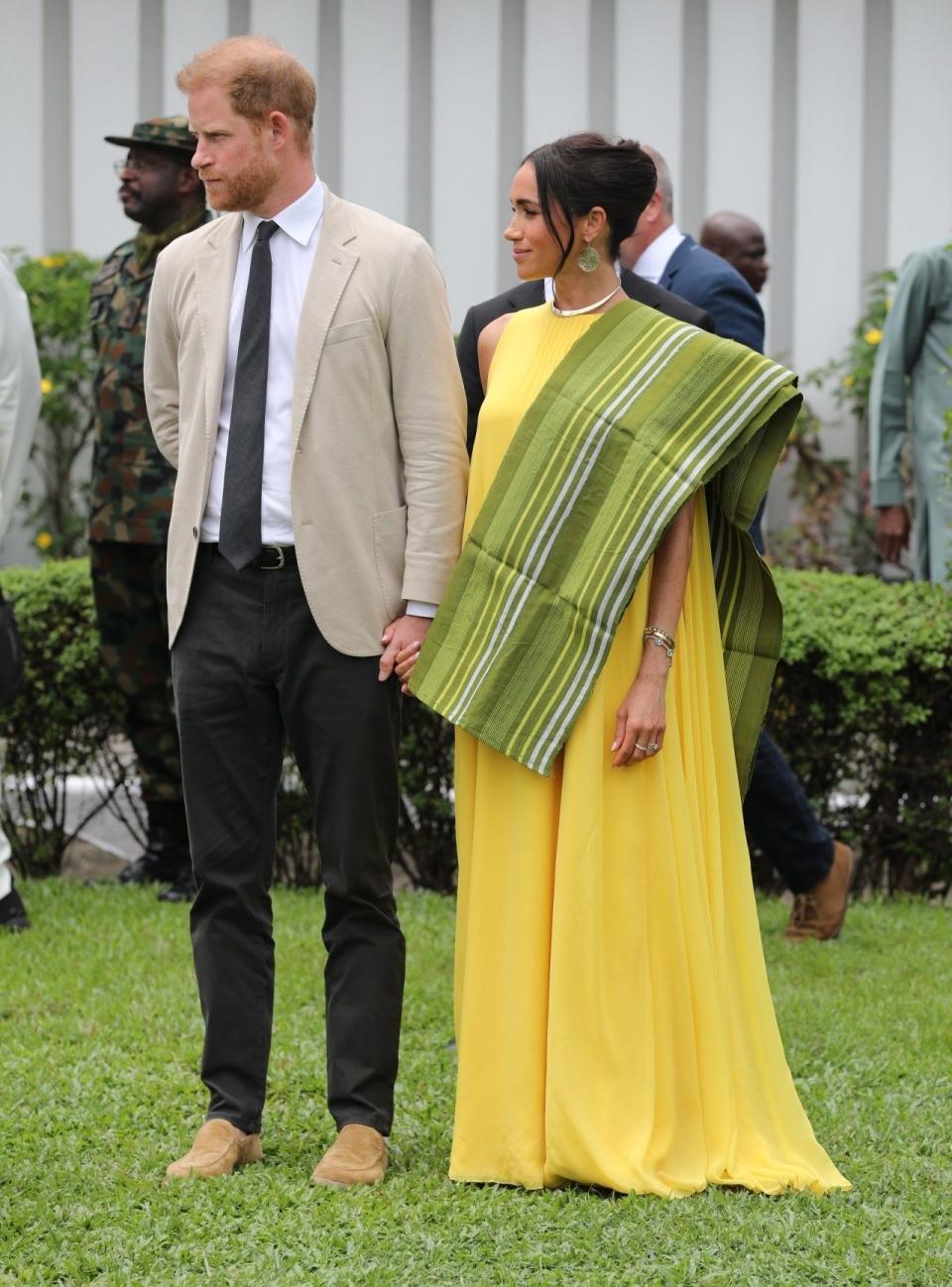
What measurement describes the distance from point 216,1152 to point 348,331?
1629mm

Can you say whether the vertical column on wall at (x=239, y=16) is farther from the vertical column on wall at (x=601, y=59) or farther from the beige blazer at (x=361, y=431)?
the beige blazer at (x=361, y=431)

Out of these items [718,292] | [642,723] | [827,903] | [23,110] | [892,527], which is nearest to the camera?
[642,723]

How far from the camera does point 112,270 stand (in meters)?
6.48

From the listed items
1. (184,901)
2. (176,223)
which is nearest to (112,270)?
(176,223)

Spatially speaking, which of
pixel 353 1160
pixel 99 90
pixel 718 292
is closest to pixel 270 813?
pixel 353 1160

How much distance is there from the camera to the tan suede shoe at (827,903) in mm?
5809

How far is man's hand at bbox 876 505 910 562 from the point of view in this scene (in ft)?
22.3

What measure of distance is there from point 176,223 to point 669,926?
136 inches

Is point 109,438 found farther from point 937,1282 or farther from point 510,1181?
point 937,1282

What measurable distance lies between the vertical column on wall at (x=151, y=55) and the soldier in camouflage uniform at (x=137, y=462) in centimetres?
345

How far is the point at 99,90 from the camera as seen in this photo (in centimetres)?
964

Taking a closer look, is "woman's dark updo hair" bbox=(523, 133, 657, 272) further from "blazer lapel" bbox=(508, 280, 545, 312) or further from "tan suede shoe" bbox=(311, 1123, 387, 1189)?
"tan suede shoe" bbox=(311, 1123, 387, 1189)

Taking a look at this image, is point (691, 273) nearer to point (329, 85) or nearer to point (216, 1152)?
point (216, 1152)

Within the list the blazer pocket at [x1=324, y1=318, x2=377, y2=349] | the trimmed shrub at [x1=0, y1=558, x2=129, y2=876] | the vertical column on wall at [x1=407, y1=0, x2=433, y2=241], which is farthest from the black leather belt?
the vertical column on wall at [x1=407, y1=0, x2=433, y2=241]
